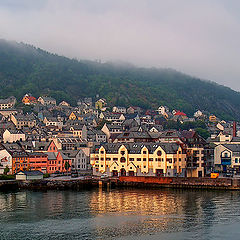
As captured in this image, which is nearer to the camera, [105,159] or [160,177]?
[160,177]

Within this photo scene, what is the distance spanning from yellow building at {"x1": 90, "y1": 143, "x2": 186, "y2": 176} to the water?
13928 mm

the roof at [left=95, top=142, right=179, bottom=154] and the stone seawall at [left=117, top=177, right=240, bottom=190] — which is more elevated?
the roof at [left=95, top=142, right=179, bottom=154]

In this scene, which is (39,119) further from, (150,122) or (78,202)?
(78,202)

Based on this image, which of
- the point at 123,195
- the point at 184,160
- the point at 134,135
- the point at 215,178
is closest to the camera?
the point at 123,195

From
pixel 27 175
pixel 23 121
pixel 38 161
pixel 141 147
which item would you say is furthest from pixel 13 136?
pixel 141 147

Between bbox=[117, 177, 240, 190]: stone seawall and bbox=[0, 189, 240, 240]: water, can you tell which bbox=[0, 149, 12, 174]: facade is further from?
bbox=[117, 177, 240, 190]: stone seawall

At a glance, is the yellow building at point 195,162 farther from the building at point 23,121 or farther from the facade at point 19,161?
the building at point 23,121

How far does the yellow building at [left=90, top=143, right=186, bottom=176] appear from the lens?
9675 cm

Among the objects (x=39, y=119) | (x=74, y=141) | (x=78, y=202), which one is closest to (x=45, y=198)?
(x=78, y=202)

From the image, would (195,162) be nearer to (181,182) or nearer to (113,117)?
(181,182)

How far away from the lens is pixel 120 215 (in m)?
62.5

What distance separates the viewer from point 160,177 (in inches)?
3644

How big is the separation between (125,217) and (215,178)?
3211 cm

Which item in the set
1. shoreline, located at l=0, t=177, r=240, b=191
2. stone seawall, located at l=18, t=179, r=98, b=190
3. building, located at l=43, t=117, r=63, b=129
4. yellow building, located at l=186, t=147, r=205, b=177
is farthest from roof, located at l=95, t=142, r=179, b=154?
building, located at l=43, t=117, r=63, b=129
